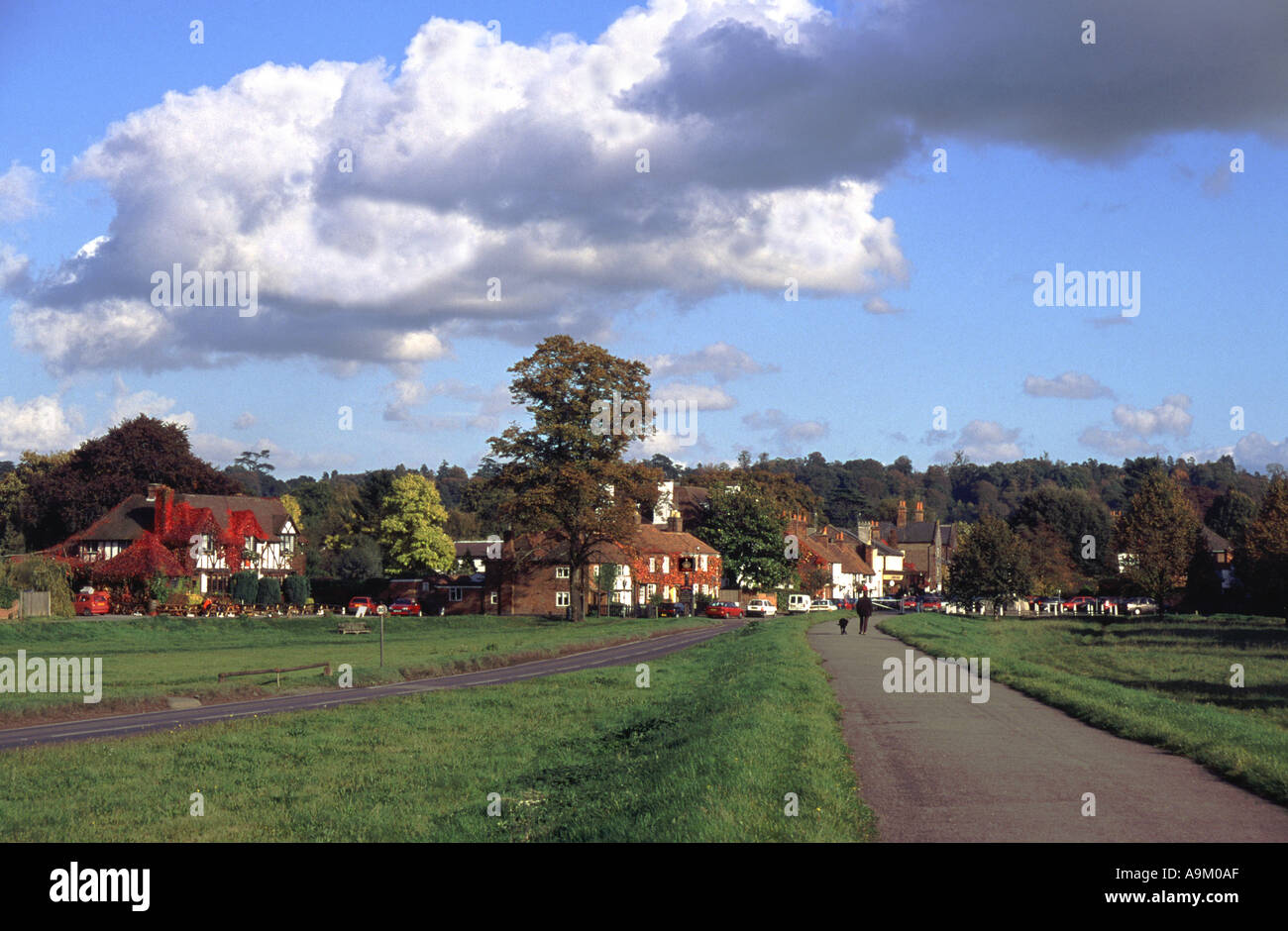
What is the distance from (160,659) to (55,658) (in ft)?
12.9

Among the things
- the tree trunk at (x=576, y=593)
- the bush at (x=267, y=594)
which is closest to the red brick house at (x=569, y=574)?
the tree trunk at (x=576, y=593)

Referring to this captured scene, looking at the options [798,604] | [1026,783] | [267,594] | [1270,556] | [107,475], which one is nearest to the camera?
[1026,783]

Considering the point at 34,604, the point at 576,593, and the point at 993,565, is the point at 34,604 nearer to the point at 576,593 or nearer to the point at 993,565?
the point at 576,593

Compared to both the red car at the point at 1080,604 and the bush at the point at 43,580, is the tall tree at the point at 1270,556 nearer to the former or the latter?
the red car at the point at 1080,604

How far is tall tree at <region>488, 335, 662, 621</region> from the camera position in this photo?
68.7m

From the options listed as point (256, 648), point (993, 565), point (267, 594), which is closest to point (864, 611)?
point (256, 648)

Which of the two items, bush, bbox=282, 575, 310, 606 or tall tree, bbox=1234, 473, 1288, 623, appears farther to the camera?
bush, bbox=282, 575, 310, 606

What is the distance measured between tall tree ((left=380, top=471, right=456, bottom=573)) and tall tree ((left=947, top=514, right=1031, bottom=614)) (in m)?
43.5

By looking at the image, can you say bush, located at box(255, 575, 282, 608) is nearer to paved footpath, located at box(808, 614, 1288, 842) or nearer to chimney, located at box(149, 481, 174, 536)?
chimney, located at box(149, 481, 174, 536)

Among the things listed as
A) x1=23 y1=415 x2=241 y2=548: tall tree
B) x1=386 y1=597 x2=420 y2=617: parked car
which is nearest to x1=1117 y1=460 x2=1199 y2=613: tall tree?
x1=386 y1=597 x2=420 y2=617: parked car

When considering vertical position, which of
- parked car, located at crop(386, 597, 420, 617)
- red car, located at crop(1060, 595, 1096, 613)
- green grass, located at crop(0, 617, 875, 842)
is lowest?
red car, located at crop(1060, 595, 1096, 613)

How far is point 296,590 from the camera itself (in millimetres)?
80188

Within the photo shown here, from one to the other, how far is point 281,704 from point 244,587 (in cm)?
5197

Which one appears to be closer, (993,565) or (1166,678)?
(1166,678)
